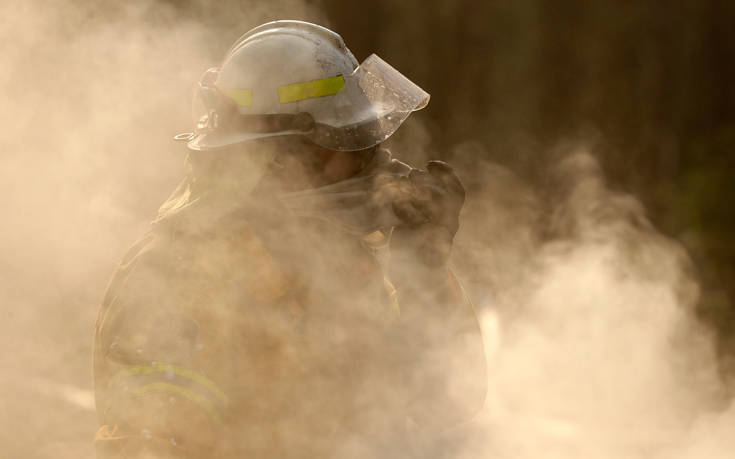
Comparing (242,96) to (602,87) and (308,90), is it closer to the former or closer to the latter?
(308,90)

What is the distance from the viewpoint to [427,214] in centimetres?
230

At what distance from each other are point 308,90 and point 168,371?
2.91 feet

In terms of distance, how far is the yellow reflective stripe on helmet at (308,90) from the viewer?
2182 mm

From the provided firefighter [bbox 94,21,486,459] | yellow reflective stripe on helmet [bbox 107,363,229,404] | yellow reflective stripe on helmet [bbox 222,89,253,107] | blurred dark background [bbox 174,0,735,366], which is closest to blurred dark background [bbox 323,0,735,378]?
blurred dark background [bbox 174,0,735,366]

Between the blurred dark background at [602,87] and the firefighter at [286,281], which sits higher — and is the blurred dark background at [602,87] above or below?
above

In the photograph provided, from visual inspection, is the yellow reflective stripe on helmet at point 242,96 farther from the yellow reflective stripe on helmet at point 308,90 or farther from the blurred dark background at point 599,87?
the blurred dark background at point 599,87

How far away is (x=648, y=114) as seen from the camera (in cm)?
542

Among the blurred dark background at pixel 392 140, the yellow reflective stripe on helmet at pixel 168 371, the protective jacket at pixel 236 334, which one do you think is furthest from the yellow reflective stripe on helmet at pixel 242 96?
the blurred dark background at pixel 392 140

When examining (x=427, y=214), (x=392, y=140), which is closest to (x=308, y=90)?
(x=427, y=214)

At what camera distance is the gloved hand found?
2.29 metres

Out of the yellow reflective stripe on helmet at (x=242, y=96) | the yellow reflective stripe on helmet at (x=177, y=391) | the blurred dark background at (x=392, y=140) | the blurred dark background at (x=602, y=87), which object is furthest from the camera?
the blurred dark background at (x=602, y=87)

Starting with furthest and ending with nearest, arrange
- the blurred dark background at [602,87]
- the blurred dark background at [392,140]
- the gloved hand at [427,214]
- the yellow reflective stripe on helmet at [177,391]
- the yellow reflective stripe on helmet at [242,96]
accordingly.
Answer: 1. the blurred dark background at [602,87]
2. the blurred dark background at [392,140]
3. the gloved hand at [427,214]
4. the yellow reflective stripe on helmet at [242,96]
5. the yellow reflective stripe on helmet at [177,391]

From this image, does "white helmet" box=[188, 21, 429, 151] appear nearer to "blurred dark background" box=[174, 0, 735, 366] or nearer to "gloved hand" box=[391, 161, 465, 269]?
"gloved hand" box=[391, 161, 465, 269]

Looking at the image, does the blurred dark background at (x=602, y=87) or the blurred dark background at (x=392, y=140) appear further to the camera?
the blurred dark background at (x=602, y=87)
